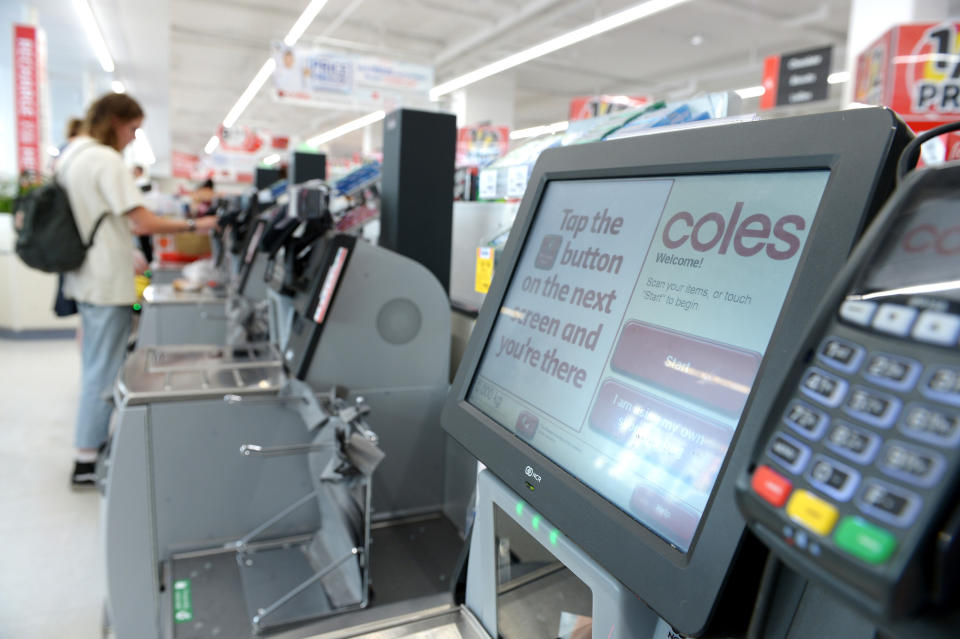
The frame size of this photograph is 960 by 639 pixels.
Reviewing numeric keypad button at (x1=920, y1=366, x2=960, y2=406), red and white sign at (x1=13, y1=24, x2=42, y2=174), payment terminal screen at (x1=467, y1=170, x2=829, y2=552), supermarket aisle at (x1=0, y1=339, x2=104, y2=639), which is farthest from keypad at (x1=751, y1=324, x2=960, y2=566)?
red and white sign at (x1=13, y1=24, x2=42, y2=174)

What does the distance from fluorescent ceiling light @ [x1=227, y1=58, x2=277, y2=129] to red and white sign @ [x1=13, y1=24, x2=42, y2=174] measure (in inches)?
103

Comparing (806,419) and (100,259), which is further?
(100,259)

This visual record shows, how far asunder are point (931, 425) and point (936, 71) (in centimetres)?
461

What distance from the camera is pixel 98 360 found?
283cm

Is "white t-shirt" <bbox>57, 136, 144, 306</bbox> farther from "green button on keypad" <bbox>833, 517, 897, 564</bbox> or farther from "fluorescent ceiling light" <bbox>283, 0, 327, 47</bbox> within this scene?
"fluorescent ceiling light" <bbox>283, 0, 327, 47</bbox>

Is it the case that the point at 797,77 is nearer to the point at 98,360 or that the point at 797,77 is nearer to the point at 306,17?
the point at 306,17

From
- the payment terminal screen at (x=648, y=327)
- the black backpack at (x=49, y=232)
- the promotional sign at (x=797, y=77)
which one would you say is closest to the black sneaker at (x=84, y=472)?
the black backpack at (x=49, y=232)

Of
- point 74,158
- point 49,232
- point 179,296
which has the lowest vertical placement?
point 179,296

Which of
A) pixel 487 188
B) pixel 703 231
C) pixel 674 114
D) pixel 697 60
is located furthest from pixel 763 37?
pixel 703 231

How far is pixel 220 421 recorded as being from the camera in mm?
1728

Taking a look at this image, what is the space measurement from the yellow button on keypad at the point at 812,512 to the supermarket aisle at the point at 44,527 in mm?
2346

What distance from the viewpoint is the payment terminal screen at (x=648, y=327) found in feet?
1.54

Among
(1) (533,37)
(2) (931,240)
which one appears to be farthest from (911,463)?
(1) (533,37)

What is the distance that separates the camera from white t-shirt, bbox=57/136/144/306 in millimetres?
2766
